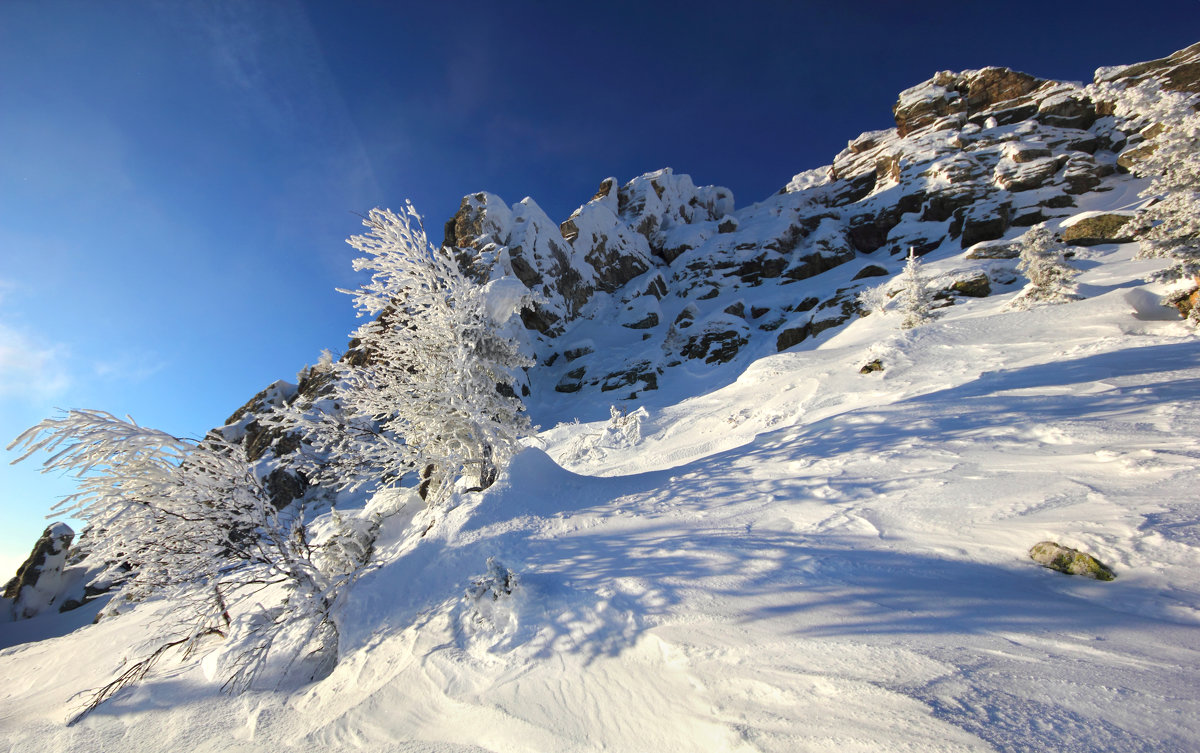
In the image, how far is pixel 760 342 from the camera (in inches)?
1121

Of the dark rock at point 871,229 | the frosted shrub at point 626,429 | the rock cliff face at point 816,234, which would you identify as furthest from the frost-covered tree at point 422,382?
the dark rock at point 871,229

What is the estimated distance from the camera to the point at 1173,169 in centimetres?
1038

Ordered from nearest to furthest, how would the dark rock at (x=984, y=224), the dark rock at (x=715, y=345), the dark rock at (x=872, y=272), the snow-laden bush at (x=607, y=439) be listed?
the snow-laden bush at (x=607, y=439) → the dark rock at (x=984, y=224) → the dark rock at (x=715, y=345) → the dark rock at (x=872, y=272)

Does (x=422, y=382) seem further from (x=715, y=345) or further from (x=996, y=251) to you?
(x=996, y=251)

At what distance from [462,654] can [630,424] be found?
13.0 m

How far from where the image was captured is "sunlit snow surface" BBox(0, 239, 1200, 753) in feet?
8.41

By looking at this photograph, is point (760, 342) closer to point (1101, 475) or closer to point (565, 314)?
point (565, 314)

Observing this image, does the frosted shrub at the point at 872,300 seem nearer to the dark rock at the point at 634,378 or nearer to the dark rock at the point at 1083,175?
the dark rock at the point at 634,378

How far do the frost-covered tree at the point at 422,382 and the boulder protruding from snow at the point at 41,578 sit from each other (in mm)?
24862

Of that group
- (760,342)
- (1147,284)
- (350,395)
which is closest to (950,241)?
(760,342)

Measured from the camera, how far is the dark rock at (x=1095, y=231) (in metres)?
20.6

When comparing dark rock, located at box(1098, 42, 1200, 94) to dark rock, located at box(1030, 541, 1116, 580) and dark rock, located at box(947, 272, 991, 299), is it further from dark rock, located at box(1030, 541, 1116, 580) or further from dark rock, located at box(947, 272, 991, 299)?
dark rock, located at box(1030, 541, 1116, 580)

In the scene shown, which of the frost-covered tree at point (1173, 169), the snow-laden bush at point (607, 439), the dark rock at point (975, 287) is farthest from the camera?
the dark rock at point (975, 287)

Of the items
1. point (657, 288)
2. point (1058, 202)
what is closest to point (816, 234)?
point (1058, 202)
